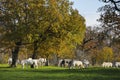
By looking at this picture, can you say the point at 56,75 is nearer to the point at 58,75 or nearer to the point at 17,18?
the point at 58,75

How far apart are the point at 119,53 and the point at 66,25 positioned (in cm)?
6990

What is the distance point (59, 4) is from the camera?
67750 millimetres

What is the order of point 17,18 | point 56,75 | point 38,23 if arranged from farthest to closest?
point 38,23 < point 17,18 < point 56,75

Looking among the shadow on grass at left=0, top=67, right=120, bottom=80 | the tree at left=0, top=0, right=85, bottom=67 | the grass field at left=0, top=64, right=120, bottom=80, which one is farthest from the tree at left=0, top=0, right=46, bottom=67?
the shadow on grass at left=0, top=67, right=120, bottom=80

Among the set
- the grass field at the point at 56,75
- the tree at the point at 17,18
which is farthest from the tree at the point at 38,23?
the grass field at the point at 56,75

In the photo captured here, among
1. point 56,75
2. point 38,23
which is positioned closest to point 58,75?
point 56,75

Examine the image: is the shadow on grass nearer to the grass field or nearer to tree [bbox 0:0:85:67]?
the grass field

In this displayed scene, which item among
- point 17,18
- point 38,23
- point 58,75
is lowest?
point 58,75

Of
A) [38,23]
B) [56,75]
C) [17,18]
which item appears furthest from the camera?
[38,23]

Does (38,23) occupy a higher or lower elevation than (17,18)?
lower

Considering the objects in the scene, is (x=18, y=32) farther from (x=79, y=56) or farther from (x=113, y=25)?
(x=79, y=56)

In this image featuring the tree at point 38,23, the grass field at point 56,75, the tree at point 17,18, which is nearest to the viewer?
the grass field at point 56,75

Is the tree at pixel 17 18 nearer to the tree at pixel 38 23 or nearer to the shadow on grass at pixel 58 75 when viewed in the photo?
the tree at pixel 38 23

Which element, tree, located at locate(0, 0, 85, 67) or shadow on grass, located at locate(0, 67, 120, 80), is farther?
tree, located at locate(0, 0, 85, 67)
